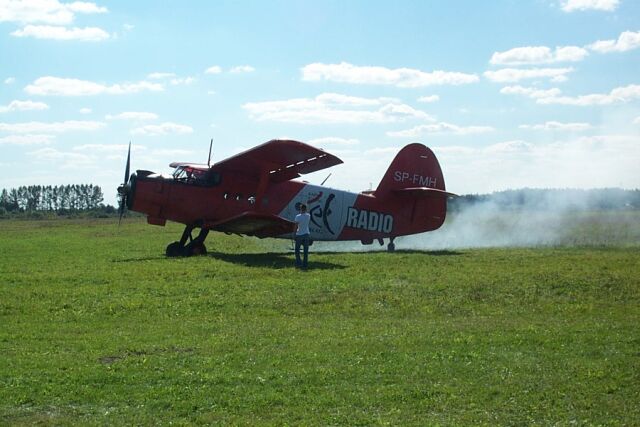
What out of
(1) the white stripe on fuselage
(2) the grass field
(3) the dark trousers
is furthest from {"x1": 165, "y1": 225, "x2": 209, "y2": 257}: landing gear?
Result: (3) the dark trousers

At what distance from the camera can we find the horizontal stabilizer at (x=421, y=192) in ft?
82.7

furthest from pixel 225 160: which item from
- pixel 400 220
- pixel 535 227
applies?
pixel 535 227

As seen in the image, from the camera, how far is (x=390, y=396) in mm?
6961

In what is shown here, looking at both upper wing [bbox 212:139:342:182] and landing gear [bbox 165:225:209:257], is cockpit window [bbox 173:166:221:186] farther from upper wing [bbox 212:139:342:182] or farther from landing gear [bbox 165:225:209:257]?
landing gear [bbox 165:225:209:257]

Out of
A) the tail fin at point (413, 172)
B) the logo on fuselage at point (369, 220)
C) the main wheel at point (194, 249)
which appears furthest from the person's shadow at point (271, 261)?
the tail fin at point (413, 172)

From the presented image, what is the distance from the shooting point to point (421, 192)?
25438 mm

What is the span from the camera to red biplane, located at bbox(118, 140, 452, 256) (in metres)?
21.6

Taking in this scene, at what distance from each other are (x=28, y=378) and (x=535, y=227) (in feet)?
100

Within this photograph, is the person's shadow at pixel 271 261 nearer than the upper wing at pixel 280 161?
Yes

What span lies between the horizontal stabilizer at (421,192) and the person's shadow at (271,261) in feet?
17.9

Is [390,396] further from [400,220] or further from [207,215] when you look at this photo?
[400,220]

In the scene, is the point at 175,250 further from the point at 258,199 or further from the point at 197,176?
the point at 258,199

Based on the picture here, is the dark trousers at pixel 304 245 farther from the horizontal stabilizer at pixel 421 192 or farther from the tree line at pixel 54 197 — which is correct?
the tree line at pixel 54 197

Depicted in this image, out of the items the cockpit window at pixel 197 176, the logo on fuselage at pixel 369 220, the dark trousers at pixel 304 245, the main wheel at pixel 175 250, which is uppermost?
the cockpit window at pixel 197 176
